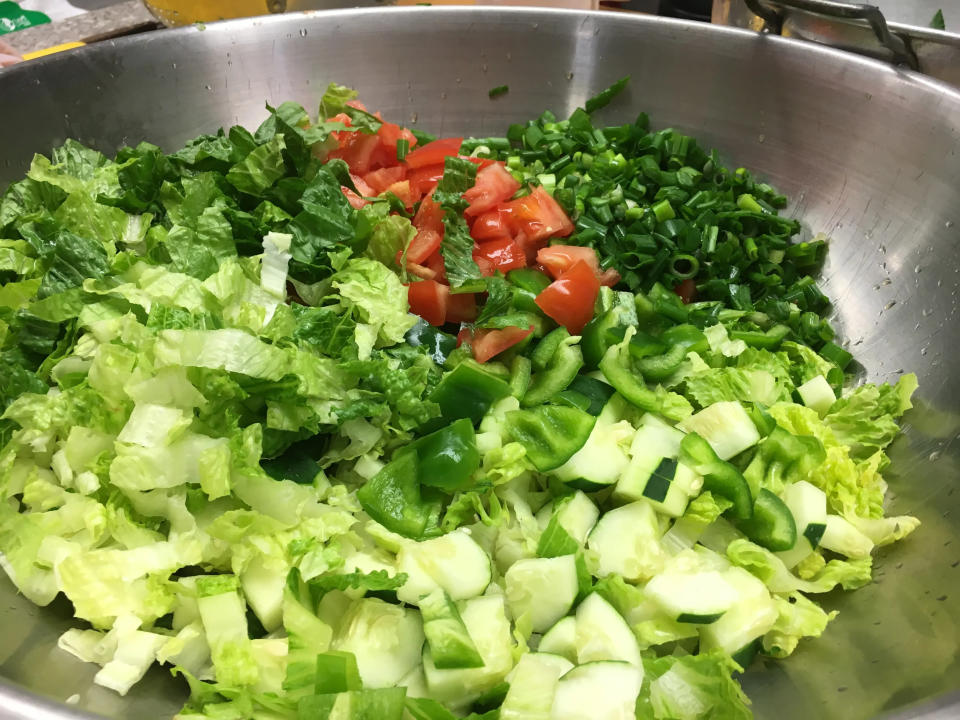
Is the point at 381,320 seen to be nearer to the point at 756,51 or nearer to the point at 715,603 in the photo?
the point at 715,603

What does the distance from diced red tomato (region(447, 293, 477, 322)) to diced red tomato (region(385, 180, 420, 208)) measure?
1.36ft

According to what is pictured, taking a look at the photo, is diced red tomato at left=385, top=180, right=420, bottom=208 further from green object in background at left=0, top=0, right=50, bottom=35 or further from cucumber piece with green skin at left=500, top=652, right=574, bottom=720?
green object in background at left=0, top=0, right=50, bottom=35

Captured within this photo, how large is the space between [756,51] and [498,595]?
7.22 ft


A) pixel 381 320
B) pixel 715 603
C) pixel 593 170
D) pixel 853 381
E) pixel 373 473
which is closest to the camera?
pixel 715 603

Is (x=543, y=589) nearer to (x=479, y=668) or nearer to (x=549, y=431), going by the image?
(x=479, y=668)

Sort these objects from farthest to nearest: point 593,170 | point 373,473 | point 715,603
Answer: point 593,170, point 373,473, point 715,603

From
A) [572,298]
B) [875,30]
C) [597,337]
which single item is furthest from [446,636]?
[875,30]

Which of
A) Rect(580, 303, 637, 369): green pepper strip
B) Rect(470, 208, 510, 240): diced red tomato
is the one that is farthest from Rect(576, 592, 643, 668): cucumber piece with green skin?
Rect(470, 208, 510, 240): diced red tomato

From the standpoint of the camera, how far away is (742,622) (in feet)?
4.35

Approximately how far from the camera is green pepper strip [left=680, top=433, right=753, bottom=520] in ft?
4.94

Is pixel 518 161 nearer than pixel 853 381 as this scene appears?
No

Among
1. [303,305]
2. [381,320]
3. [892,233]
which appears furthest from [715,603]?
[892,233]

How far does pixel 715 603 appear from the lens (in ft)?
4.34

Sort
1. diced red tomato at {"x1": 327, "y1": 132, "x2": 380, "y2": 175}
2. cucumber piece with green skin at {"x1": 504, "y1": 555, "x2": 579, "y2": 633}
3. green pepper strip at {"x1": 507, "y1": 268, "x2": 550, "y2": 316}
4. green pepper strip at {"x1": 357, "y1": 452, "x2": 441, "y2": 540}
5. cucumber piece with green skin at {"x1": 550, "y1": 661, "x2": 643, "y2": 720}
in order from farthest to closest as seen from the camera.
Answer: diced red tomato at {"x1": 327, "y1": 132, "x2": 380, "y2": 175}, green pepper strip at {"x1": 507, "y1": 268, "x2": 550, "y2": 316}, green pepper strip at {"x1": 357, "y1": 452, "x2": 441, "y2": 540}, cucumber piece with green skin at {"x1": 504, "y1": 555, "x2": 579, "y2": 633}, cucumber piece with green skin at {"x1": 550, "y1": 661, "x2": 643, "y2": 720}
